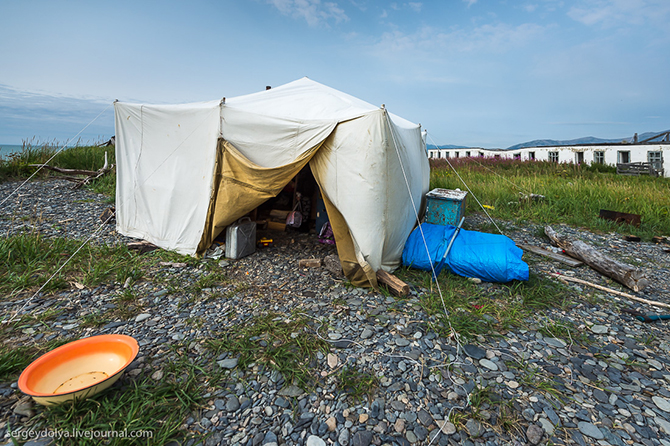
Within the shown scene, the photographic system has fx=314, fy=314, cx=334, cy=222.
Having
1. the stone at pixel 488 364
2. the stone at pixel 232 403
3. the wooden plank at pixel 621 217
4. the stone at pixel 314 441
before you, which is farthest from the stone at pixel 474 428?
the wooden plank at pixel 621 217

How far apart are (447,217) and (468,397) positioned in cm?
354

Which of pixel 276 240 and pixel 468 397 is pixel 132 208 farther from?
pixel 468 397

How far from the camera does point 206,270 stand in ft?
12.8

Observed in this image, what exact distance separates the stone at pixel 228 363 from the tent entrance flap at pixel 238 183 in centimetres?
211

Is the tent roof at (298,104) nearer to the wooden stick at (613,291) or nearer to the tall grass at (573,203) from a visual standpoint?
the wooden stick at (613,291)

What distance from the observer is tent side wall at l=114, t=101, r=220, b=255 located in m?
4.11

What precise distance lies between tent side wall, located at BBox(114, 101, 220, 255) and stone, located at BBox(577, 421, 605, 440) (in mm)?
4089

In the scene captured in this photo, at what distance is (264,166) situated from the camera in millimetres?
3900

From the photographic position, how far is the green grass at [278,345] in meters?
2.27

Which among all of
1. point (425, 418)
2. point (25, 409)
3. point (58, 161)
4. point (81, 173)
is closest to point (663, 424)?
point (425, 418)

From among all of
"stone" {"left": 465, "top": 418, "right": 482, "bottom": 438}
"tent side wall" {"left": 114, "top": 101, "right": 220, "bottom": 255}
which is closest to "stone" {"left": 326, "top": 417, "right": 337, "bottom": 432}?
"stone" {"left": 465, "top": 418, "right": 482, "bottom": 438}

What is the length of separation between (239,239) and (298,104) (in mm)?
2034

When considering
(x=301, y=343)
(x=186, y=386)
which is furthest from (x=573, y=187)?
(x=186, y=386)

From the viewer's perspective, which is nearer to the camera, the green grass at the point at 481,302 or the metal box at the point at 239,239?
the green grass at the point at 481,302
